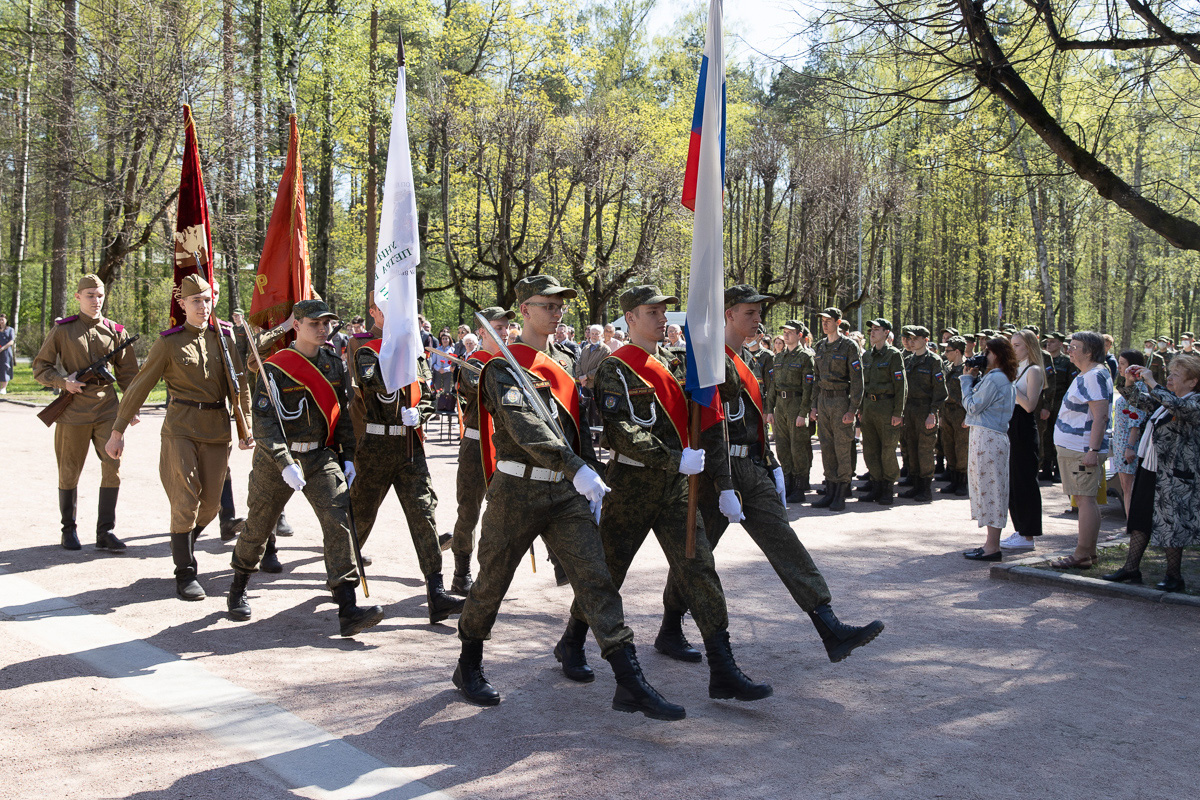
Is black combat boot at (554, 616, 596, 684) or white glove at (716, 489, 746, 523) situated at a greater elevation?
white glove at (716, 489, 746, 523)

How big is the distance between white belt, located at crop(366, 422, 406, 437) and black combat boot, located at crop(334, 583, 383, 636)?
1195 mm

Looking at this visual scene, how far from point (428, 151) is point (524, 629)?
89.9 ft

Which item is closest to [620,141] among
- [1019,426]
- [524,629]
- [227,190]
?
[227,190]

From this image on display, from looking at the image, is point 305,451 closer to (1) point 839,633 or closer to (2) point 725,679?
(2) point 725,679

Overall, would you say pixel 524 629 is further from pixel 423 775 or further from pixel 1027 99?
pixel 1027 99

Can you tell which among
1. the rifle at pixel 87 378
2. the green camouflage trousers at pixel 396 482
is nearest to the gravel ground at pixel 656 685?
the green camouflage trousers at pixel 396 482

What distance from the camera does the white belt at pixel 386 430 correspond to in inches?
252

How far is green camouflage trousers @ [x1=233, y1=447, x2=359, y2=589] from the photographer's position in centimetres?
572

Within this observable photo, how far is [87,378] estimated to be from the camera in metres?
8.11

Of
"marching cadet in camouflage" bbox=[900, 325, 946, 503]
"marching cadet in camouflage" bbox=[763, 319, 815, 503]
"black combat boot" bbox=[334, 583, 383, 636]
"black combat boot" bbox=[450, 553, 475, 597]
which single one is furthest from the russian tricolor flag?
"marching cadet in camouflage" bbox=[900, 325, 946, 503]

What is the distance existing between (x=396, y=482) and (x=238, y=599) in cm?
122

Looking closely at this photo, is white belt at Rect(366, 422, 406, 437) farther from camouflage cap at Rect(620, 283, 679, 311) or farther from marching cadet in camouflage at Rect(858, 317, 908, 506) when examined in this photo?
marching cadet in camouflage at Rect(858, 317, 908, 506)

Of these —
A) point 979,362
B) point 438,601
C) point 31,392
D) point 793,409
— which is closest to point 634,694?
point 438,601

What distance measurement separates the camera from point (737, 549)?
8523 millimetres
